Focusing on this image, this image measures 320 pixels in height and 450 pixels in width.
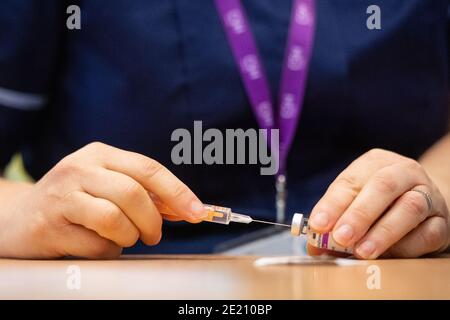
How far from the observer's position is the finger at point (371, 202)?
2.50 ft

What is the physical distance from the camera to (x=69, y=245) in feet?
2.61

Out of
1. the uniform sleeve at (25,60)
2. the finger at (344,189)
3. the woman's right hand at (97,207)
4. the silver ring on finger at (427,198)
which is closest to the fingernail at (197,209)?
the woman's right hand at (97,207)

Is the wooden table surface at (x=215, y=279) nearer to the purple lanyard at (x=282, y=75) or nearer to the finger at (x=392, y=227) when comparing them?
the finger at (x=392, y=227)

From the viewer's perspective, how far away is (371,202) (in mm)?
770

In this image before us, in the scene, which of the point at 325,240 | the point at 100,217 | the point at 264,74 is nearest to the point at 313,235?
the point at 325,240

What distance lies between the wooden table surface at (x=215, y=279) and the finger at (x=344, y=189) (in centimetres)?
5

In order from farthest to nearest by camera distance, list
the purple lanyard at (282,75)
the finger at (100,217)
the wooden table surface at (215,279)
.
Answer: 1. the purple lanyard at (282,75)
2. the finger at (100,217)
3. the wooden table surface at (215,279)

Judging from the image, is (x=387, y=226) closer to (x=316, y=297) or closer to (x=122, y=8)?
(x=316, y=297)

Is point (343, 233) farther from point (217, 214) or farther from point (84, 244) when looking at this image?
point (84, 244)

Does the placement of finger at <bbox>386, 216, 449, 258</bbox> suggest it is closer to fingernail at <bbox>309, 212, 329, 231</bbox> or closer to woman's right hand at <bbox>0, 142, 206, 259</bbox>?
fingernail at <bbox>309, 212, 329, 231</bbox>

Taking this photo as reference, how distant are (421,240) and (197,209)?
0.24 meters
